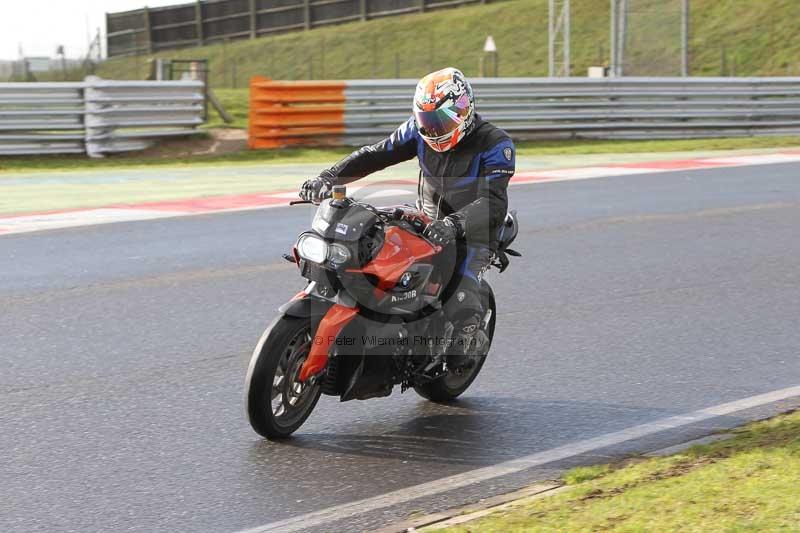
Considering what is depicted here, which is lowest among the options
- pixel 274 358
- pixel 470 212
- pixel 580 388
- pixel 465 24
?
pixel 580 388

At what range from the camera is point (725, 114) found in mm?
23766

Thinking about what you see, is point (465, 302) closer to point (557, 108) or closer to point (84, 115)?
point (84, 115)

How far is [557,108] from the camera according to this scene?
74.8 ft

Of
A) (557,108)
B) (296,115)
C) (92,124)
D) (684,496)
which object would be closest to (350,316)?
(684,496)

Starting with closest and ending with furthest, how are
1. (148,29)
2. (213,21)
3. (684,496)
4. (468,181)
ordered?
(684,496)
(468,181)
(213,21)
(148,29)

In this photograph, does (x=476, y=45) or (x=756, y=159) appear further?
(x=476, y=45)

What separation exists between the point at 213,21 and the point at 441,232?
56.3m

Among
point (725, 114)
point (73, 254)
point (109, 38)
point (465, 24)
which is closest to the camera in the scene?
point (73, 254)

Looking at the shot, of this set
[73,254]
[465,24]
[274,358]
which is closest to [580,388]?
[274,358]

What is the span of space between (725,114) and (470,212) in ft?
62.8

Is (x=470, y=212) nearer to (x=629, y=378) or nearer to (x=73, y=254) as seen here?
(x=629, y=378)

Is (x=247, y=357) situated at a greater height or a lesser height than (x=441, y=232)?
lesser

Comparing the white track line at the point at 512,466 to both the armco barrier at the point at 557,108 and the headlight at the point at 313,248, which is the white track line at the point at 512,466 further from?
the armco barrier at the point at 557,108

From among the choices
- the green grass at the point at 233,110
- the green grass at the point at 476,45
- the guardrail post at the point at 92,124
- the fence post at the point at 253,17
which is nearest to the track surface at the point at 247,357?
the guardrail post at the point at 92,124
